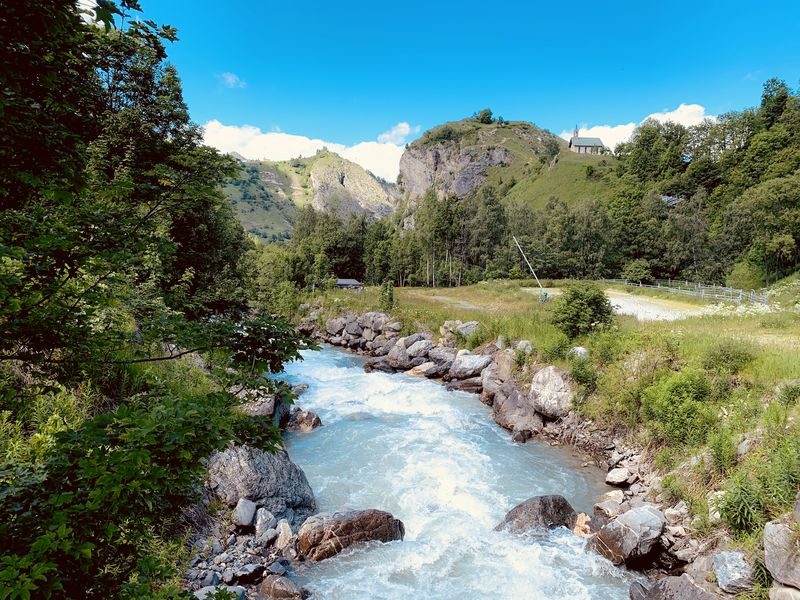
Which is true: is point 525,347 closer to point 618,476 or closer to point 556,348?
point 556,348

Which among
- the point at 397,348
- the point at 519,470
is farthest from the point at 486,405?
the point at 397,348

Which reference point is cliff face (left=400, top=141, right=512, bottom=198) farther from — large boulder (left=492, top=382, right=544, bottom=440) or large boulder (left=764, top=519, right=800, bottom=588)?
large boulder (left=764, top=519, right=800, bottom=588)

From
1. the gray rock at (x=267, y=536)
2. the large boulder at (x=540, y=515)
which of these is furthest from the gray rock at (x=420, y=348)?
the gray rock at (x=267, y=536)

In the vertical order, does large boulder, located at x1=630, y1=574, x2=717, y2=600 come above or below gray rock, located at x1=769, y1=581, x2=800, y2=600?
below

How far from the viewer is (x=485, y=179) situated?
539 feet

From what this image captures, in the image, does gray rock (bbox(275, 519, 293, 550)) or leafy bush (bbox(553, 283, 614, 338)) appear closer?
gray rock (bbox(275, 519, 293, 550))

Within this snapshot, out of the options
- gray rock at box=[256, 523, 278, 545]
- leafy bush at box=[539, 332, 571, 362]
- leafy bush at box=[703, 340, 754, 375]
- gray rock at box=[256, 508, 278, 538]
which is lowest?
gray rock at box=[256, 523, 278, 545]

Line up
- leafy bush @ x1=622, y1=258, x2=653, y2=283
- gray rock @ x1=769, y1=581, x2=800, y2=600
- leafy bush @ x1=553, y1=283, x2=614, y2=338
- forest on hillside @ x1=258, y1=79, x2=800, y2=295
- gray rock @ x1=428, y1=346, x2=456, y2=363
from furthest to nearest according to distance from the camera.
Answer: leafy bush @ x1=622, y1=258, x2=653, y2=283 → forest on hillside @ x1=258, y1=79, x2=800, y2=295 → gray rock @ x1=428, y1=346, x2=456, y2=363 → leafy bush @ x1=553, y1=283, x2=614, y2=338 → gray rock @ x1=769, y1=581, x2=800, y2=600

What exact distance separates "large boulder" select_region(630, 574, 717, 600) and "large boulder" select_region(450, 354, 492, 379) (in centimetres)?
1509

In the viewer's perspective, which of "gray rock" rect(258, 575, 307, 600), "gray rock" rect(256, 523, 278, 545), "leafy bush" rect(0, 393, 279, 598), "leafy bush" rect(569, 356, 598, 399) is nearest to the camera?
"leafy bush" rect(0, 393, 279, 598)

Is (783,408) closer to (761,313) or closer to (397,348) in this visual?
(761,313)

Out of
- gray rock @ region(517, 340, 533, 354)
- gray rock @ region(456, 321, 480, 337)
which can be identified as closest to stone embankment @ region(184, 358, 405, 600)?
gray rock @ region(517, 340, 533, 354)

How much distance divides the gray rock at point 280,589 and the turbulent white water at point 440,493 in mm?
504

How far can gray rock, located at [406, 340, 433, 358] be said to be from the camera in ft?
92.4
